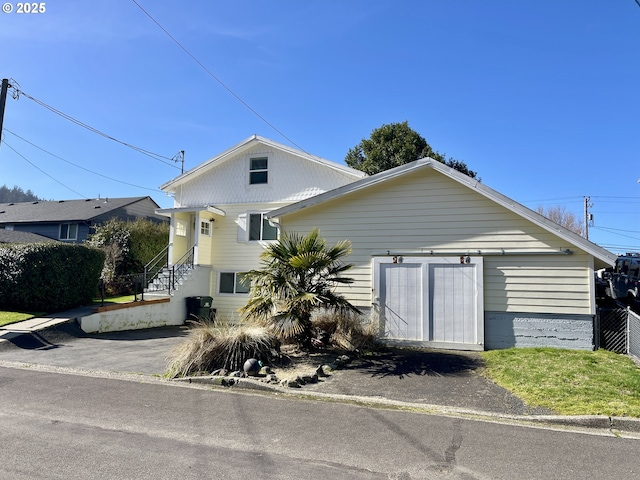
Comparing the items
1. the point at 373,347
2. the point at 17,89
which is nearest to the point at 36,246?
the point at 17,89

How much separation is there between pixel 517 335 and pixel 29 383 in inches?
408

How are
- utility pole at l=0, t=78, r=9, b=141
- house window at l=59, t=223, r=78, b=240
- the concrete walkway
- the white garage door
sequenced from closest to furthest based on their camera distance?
the white garage door < the concrete walkway < utility pole at l=0, t=78, r=9, b=141 < house window at l=59, t=223, r=78, b=240

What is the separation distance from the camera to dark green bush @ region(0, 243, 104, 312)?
1286 centimetres

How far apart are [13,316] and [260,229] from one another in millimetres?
8477

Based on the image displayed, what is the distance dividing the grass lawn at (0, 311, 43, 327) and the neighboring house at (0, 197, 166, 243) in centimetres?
1455

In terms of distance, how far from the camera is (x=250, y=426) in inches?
205

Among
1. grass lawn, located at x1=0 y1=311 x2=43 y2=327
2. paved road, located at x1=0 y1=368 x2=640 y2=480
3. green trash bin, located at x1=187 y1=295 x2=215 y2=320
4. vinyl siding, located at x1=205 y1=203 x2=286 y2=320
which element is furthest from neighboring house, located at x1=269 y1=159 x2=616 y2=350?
grass lawn, located at x1=0 y1=311 x2=43 y2=327

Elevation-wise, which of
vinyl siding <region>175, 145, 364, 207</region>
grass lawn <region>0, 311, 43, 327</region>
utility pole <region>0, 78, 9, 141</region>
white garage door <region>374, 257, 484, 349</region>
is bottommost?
grass lawn <region>0, 311, 43, 327</region>

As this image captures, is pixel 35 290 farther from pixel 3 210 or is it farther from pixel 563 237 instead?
pixel 3 210

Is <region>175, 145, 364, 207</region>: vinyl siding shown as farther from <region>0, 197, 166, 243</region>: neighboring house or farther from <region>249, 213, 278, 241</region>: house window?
<region>0, 197, 166, 243</region>: neighboring house

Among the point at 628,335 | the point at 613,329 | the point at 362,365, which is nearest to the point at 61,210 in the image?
the point at 362,365

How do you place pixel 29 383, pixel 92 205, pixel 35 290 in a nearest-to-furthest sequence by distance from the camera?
pixel 29 383 → pixel 35 290 → pixel 92 205

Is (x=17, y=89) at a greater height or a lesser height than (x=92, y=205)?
greater

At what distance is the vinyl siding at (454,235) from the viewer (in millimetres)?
9773
